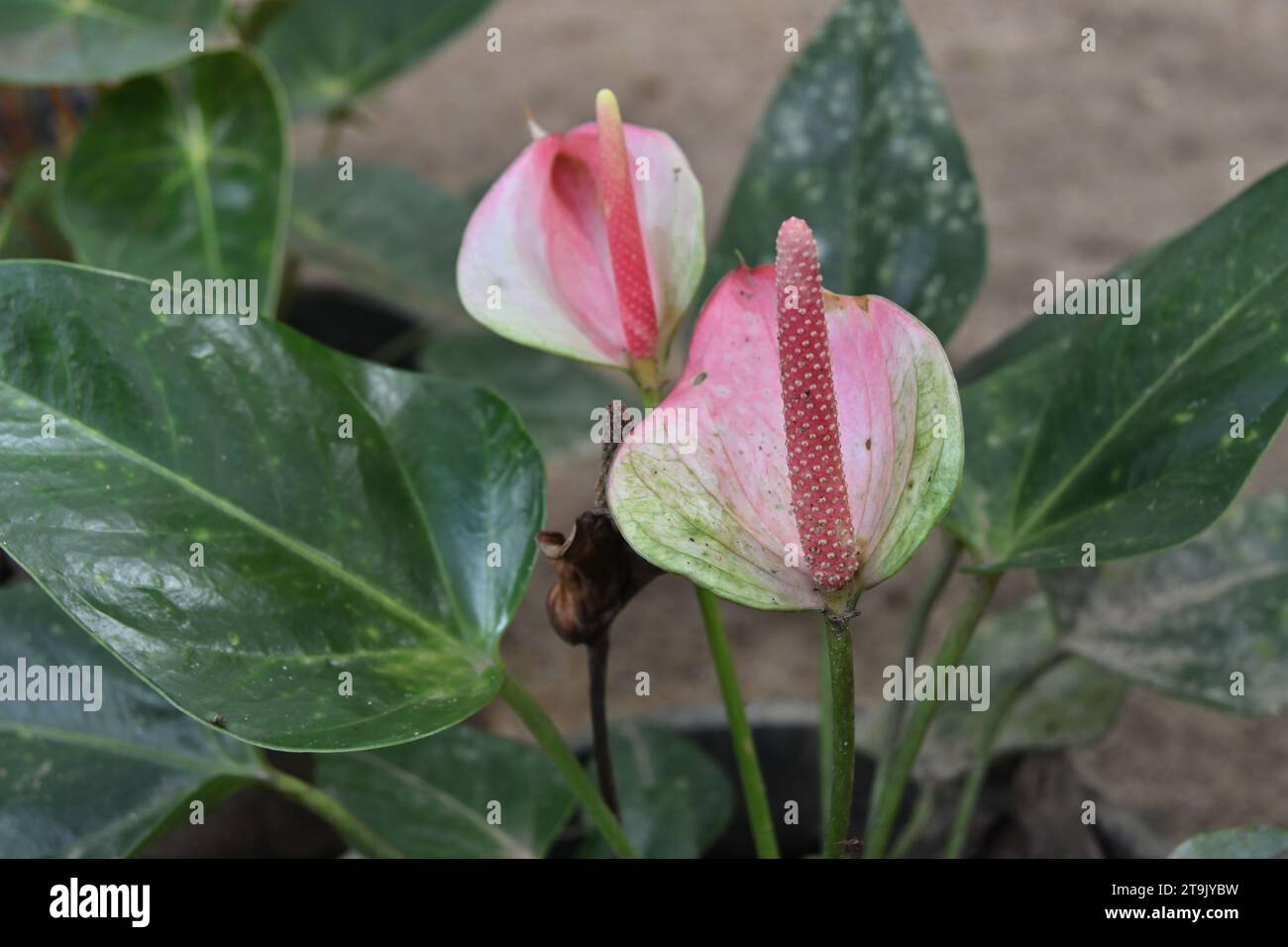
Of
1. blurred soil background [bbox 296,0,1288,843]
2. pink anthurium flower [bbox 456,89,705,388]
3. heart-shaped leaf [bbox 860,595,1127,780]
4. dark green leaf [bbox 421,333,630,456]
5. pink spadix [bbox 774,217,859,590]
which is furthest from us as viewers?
blurred soil background [bbox 296,0,1288,843]

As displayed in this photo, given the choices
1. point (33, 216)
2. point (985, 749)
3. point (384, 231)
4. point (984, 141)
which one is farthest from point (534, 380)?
point (984, 141)

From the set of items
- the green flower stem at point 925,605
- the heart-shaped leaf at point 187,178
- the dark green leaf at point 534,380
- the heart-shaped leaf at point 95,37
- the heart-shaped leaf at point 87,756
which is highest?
the heart-shaped leaf at point 95,37

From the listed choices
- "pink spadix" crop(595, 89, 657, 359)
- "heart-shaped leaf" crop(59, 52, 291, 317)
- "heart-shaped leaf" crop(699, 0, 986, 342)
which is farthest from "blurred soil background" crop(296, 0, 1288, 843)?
"pink spadix" crop(595, 89, 657, 359)

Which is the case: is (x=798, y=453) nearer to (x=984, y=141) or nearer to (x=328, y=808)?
(x=328, y=808)

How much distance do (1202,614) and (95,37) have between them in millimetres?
821

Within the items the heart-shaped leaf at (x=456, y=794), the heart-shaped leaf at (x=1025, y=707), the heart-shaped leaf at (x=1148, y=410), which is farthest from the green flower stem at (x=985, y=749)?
the heart-shaped leaf at (x=456, y=794)

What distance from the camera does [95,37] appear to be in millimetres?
959

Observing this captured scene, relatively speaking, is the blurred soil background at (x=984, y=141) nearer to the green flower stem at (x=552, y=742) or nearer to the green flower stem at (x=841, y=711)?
the green flower stem at (x=552, y=742)

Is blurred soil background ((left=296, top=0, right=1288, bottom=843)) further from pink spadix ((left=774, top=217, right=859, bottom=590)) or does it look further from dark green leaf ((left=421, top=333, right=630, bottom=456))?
pink spadix ((left=774, top=217, right=859, bottom=590))

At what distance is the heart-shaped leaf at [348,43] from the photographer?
1.23m

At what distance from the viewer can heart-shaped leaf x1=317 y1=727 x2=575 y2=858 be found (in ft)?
2.50

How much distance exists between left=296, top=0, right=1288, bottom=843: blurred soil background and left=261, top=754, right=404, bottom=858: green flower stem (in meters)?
0.52

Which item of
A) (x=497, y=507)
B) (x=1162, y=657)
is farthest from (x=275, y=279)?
(x=1162, y=657)

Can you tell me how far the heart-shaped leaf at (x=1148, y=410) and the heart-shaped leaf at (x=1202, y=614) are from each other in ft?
0.28
